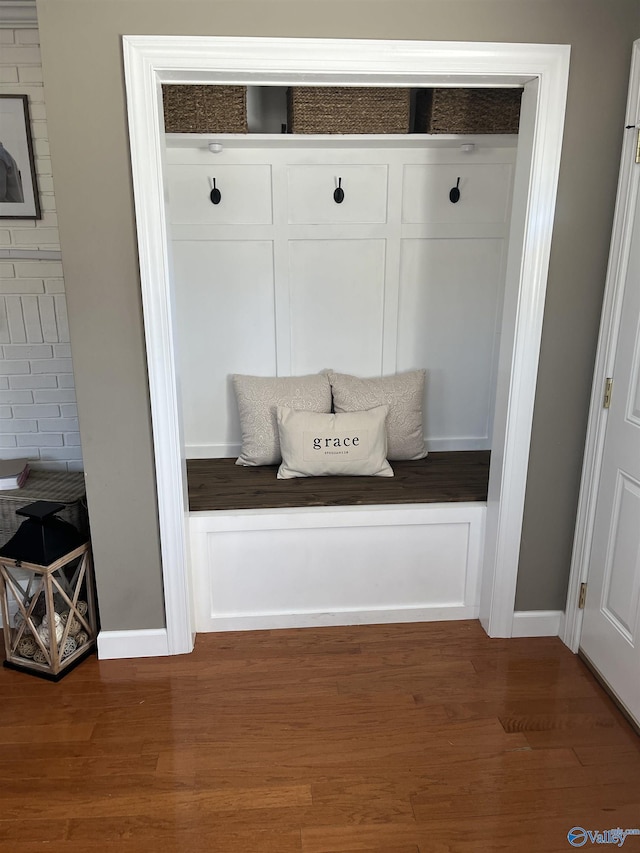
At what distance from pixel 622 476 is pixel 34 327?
8.00 feet

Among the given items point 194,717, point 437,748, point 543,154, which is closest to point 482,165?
point 543,154

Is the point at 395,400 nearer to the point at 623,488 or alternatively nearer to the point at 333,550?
the point at 333,550

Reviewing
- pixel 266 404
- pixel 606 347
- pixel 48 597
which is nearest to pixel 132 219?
pixel 266 404

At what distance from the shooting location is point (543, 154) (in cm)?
200

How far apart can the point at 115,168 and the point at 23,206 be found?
0.96 m

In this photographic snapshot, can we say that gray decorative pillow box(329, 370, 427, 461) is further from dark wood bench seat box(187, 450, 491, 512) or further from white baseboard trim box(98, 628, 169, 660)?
white baseboard trim box(98, 628, 169, 660)

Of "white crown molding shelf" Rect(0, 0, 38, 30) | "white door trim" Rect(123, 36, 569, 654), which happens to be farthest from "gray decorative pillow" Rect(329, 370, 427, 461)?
"white crown molding shelf" Rect(0, 0, 38, 30)

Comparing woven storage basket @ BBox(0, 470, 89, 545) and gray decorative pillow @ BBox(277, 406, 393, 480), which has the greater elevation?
gray decorative pillow @ BBox(277, 406, 393, 480)

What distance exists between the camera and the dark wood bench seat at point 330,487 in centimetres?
241

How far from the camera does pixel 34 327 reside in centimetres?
275

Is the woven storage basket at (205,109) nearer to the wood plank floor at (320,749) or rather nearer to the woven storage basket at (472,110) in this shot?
the woven storage basket at (472,110)

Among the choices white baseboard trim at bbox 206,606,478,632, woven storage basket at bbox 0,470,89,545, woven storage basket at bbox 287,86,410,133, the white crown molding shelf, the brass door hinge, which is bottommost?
white baseboard trim at bbox 206,606,478,632

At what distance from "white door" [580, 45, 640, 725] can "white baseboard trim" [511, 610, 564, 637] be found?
0.76 ft

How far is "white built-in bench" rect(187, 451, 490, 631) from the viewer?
239cm
